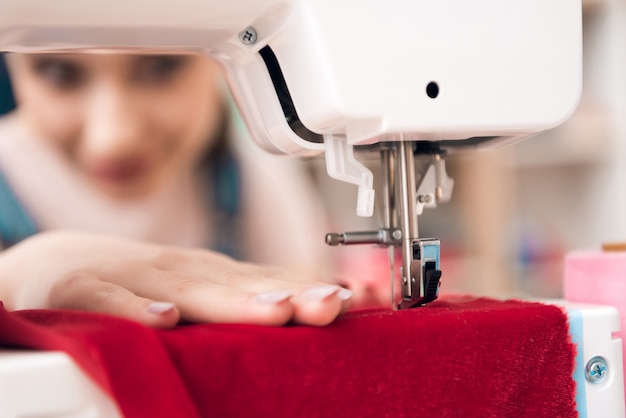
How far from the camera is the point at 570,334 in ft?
2.07

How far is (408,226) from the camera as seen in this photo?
26.7 inches

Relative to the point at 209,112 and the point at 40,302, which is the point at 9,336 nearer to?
the point at 40,302

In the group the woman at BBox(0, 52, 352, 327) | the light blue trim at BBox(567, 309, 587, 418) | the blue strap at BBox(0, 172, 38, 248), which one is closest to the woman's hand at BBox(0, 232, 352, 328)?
the light blue trim at BBox(567, 309, 587, 418)

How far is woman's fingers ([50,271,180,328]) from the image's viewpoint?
54cm

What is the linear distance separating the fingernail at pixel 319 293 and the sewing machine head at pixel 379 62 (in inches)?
4.8

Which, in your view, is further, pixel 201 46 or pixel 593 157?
pixel 593 157

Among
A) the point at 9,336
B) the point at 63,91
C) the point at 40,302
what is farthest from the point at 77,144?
the point at 9,336

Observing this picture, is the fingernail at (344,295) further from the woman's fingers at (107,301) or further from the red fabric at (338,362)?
the woman's fingers at (107,301)

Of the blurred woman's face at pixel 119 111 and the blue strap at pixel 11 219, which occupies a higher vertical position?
the blurred woman's face at pixel 119 111

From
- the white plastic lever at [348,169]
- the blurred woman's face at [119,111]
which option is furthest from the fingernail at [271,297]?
the blurred woman's face at [119,111]

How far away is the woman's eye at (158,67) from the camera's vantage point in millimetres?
1631

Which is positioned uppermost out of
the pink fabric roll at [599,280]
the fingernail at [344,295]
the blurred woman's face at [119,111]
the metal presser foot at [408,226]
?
the blurred woman's face at [119,111]

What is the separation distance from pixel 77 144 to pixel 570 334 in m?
1.22

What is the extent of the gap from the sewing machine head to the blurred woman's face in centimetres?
95
